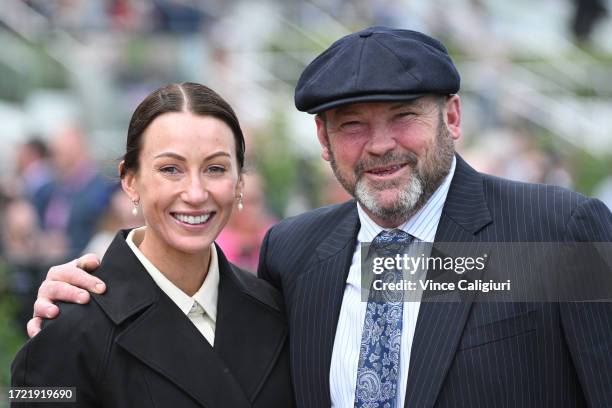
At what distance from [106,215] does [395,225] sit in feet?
13.5

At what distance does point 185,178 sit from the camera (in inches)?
126

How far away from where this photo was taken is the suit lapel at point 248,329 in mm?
3277

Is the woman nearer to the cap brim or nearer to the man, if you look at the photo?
the man

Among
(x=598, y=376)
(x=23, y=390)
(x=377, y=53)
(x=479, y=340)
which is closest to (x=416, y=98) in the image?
(x=377, y=53)

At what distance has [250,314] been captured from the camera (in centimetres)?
342

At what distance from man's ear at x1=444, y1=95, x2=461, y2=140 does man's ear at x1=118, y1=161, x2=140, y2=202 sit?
3.37 ft

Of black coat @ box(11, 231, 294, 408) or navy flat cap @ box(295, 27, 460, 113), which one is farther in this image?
navy flat cap @ box(295, 27, 460, 113)

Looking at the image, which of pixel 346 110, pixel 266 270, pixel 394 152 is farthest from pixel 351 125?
Answer: pixel 266 270

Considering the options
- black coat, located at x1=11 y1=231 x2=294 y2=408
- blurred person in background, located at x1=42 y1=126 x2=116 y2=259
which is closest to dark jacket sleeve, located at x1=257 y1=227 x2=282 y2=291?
black coat, located at x1=11 y1=231 x2=294 y2=408

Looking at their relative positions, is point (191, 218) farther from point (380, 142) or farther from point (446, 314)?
point (446, 314)

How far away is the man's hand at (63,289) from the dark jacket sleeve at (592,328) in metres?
1.43

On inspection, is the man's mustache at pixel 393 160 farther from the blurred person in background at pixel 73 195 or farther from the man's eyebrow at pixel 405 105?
the blurred person in background at pixel 73 195

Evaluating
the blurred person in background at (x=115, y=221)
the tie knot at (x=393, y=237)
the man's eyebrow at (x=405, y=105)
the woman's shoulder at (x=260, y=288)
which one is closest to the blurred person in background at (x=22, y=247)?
the blurred person in background at (x=115, y=221)

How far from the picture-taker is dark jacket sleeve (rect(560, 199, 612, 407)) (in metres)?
3.02
